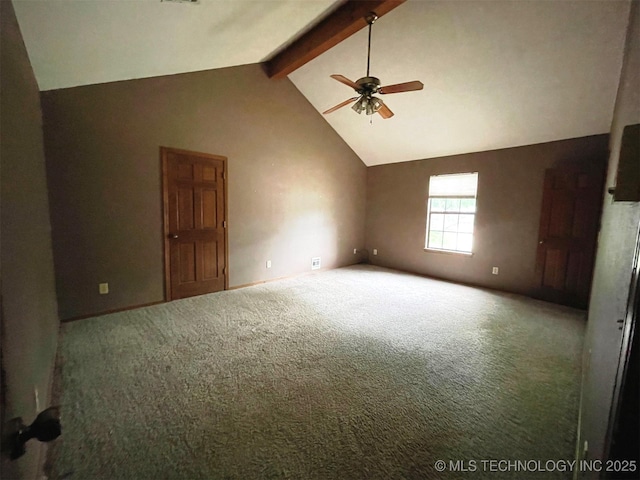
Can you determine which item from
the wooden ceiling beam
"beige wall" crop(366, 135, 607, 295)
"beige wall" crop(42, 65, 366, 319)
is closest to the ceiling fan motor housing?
the wooden ceiling beam

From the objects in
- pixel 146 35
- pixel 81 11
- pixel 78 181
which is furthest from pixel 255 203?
pixel 81 11

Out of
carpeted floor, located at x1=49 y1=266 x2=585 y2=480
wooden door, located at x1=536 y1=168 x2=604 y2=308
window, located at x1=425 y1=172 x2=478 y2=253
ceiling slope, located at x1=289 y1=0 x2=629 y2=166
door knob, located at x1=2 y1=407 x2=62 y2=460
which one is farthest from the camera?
window, located at x1=425 y1=172 x2=478 y2=253

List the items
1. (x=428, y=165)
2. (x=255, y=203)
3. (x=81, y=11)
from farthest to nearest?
(x=428, y=165) → (x=255, y=203) → (x=81, y=11)

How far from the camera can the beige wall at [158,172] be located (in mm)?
2951

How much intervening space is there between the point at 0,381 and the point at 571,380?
3.16m

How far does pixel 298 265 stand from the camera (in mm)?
5340

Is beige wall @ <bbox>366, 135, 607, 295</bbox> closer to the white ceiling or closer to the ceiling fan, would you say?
the white ceiling

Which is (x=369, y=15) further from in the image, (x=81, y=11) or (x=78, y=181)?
(x=78, y=181)

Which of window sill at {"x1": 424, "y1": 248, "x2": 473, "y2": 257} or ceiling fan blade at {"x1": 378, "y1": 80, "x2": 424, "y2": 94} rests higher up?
ceiling fan blade at {"x1": 378, "y1": 80, "x2": 424, "y2": 94}

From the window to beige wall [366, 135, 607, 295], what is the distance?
12 cm

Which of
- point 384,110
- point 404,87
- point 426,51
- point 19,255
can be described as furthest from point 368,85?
point 19,255

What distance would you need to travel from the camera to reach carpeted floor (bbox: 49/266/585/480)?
1432 mm

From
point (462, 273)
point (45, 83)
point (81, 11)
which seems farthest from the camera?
point (462, 273)

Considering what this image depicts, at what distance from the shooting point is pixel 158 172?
11.6 ft
